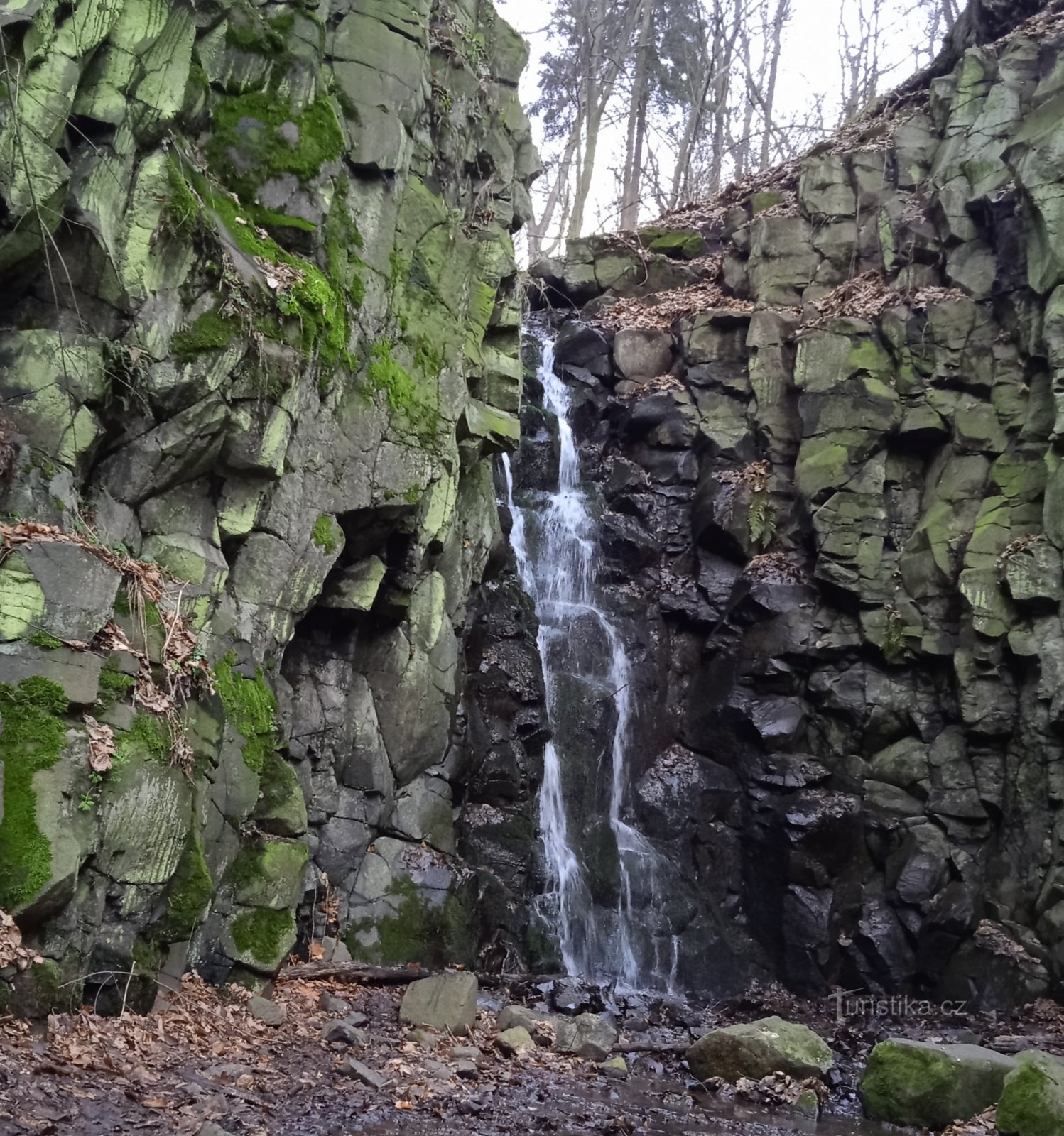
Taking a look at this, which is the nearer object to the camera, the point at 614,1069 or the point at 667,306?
the point at 614,1069

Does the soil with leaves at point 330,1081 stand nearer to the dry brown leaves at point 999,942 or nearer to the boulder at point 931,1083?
the boulder at point 931,1083

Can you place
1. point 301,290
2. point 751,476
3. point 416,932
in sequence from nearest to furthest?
1. point 301,290
2. point 416,932
3. point 751,476

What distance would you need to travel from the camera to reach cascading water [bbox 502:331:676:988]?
1227 cm

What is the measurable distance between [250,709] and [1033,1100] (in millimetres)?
6502

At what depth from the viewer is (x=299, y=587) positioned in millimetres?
8992

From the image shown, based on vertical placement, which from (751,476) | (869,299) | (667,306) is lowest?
(751,476)

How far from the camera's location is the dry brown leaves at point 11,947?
199 inches

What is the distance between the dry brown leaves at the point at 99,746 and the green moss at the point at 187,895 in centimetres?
95

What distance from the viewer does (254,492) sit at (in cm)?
848

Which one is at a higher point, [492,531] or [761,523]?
[761,523]

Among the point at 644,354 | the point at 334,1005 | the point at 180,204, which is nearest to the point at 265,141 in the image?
the point at 180,204

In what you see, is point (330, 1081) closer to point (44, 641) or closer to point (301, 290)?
point (44, 641)

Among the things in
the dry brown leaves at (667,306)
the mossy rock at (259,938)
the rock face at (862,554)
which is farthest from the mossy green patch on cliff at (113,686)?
the dry brown leaves at (667,306)

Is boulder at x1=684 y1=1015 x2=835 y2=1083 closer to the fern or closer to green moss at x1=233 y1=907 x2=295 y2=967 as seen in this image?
green moss at x1=233 y1=907 x2=295 y2=967
